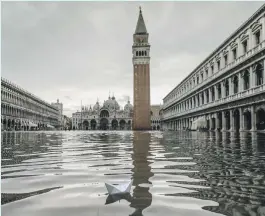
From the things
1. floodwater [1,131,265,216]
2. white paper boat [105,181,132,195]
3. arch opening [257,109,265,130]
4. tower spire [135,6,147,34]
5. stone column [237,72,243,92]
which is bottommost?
floodwater [1,131,265,216]

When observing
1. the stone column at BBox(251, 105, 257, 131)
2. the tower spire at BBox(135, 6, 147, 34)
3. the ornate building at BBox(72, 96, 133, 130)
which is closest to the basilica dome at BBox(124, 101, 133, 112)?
the ornate building at BBox(72, 96, 133, 130)

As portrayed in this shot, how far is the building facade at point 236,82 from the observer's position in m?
31.2

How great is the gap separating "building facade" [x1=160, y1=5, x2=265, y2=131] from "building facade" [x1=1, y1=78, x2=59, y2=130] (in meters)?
44.7

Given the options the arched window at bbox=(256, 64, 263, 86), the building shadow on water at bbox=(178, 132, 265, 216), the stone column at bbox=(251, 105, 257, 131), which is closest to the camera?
the building shadow on water at bbox=(178, 132, 265, 216)

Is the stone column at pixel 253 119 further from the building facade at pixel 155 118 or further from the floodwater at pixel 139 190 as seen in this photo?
the building facade at pixel 155 118

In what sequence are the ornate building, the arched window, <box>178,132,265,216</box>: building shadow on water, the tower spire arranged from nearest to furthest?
1. <box>178,132,265,216</box>: building shadow on water
2. the arched window
3. the tower spire
4. the ornate building

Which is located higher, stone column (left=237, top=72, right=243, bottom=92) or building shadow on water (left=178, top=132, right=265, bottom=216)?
stone column (left=237, top=72, right=243, bottom=92)

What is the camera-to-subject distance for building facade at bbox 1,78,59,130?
82625 millimetres

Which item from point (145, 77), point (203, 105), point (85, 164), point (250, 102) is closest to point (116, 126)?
point (145, 77)

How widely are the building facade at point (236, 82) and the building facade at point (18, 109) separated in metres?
44.7

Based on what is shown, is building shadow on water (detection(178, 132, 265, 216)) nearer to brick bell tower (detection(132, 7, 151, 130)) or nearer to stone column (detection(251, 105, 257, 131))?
stone column (detection(251, 105, 257, 131))

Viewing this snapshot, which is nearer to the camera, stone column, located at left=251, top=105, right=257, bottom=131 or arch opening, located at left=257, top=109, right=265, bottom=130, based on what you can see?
arch opening, located at left=257, top=109, right=265, bottom=130

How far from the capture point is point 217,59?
4434 cm

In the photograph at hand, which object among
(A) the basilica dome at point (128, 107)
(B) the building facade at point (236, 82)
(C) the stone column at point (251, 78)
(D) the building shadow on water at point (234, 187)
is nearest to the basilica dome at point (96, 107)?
(A) the basilica dome at point (128, 107)
